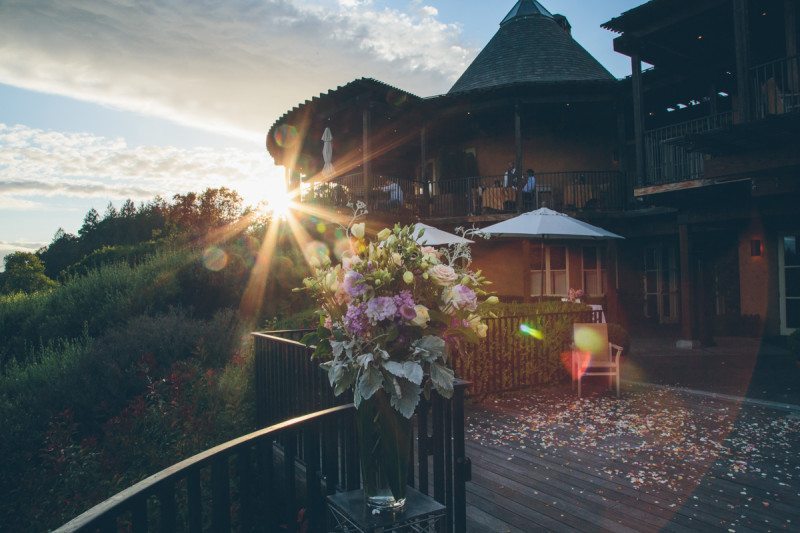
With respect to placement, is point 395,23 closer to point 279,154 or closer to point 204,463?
point 204,463

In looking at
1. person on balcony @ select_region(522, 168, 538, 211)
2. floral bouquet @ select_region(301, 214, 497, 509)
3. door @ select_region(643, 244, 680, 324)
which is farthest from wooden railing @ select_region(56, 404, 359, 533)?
door @ select_region(643, 244, 680, 324)

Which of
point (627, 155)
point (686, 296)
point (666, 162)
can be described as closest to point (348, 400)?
point (686, 296)

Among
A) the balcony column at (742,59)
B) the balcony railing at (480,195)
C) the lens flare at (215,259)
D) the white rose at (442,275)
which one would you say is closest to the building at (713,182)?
the balcony column at (742,59)

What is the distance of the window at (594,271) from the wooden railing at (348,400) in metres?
12.2

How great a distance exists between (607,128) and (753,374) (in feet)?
33.2

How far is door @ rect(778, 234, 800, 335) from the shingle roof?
7729mm

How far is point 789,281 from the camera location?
12.1 m

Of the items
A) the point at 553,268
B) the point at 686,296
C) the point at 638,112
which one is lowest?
the point at 686,296

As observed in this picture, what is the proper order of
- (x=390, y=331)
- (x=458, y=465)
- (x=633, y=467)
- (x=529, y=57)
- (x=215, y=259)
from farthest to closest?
1. (x=529, y=57)
2. (x=215, y=259)
3. (x=633, y=467)
4. (x=458, y=465)
5. (x=390, y=331)

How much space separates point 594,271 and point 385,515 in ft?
49.1

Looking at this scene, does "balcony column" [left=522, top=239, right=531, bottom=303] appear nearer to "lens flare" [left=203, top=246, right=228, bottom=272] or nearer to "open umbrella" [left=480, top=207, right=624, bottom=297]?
"open umbrella" [left=480, top=207, right=624, bottom=297]

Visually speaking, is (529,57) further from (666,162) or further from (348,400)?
(348,400)

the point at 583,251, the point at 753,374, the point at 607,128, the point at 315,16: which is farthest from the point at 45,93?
the point at 607,128

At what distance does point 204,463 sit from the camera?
80.4 inches
